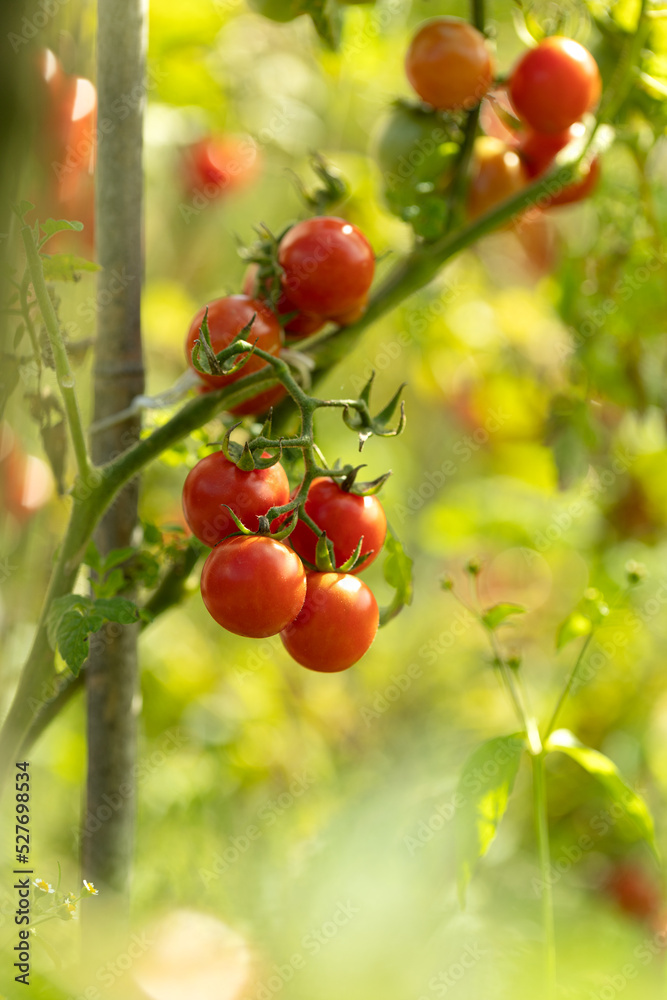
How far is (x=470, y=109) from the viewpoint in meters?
0.79

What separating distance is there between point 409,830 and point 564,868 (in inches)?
15.8

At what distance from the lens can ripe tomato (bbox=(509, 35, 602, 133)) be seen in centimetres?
74

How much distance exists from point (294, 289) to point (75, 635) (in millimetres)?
286

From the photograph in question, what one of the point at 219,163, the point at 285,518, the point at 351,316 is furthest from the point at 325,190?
the point at 219,163

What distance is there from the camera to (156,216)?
1.72 m

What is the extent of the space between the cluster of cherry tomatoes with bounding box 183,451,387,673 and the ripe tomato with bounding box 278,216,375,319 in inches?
5.8

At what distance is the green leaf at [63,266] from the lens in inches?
18.9

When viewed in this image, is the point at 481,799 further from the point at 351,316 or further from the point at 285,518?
the point at 351,316

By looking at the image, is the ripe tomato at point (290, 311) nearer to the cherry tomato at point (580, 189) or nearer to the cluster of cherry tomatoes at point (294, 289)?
the cluster of cherry tomatoes at point (294, 289)

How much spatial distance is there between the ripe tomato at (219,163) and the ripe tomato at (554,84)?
0.77 meters

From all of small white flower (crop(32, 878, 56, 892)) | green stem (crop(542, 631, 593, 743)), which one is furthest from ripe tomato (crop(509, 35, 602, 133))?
small white flower (crop(32, 878, 56, 892))
